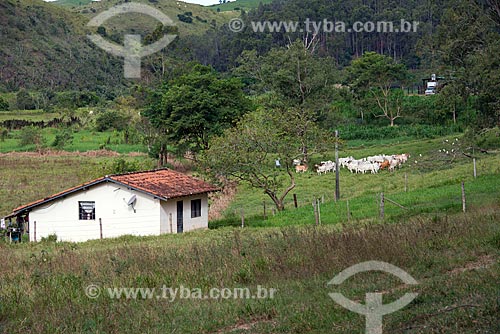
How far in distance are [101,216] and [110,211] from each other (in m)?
0.41

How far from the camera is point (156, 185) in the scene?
1166 inches

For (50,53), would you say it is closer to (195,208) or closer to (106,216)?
(195,208)

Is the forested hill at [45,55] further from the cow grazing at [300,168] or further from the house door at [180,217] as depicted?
the house door at [180,217]

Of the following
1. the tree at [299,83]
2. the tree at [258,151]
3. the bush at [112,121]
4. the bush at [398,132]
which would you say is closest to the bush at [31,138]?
the bush at [112,121]

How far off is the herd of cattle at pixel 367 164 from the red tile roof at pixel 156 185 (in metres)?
14.4

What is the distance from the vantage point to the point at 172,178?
105ft

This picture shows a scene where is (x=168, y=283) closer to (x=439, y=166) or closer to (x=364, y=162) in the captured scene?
(x=439, y=166)

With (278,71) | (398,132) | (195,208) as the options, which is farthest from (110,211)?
(398,132)

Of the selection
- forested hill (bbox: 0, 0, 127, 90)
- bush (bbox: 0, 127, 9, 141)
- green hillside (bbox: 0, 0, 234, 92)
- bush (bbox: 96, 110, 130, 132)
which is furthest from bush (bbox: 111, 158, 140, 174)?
forested hill (bbox: 0, 0, 127, 90)

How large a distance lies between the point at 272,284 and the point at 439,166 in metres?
30.4

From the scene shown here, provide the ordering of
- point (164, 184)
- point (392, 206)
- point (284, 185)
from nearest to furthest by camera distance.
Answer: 1. point (392, 206)
2. point (164, 184)
3. point (284, 185)

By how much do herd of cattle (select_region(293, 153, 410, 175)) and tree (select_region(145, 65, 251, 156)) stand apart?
21.4 feet

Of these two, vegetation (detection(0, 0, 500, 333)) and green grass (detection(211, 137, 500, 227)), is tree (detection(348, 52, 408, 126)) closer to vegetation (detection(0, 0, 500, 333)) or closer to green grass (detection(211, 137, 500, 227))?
vegetation (detection(0, 0, 500, 333))

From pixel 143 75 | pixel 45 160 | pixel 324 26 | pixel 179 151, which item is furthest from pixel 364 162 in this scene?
pixel 324 26
